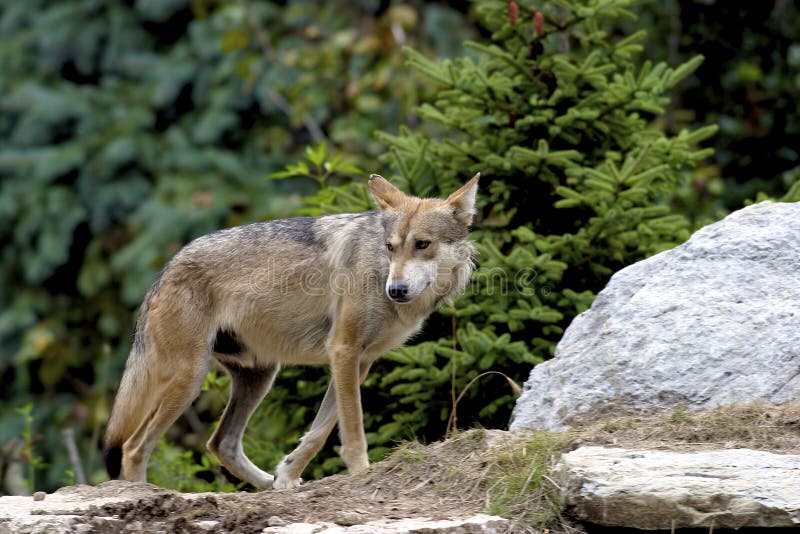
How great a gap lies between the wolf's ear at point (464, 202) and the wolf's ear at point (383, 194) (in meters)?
0.29

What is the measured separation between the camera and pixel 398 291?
211 inches

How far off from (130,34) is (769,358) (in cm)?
865

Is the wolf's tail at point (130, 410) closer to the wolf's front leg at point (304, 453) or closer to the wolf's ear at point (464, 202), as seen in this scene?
the wolf's front leg at point (304, 453)

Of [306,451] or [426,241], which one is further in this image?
[306,451]

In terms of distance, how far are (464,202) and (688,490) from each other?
92.1 inches

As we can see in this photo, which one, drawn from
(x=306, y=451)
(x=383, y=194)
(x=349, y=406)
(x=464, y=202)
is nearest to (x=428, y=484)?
(x=349, y=406)

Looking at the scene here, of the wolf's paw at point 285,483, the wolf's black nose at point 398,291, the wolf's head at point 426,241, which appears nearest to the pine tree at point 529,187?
the wolf's head at point 426,241

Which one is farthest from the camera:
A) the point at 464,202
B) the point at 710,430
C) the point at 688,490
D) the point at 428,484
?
the point at 464,202

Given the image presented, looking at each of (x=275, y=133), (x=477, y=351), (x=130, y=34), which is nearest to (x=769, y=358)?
(x=477, y=351)

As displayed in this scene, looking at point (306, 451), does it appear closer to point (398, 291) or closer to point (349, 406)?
point (349, 406)

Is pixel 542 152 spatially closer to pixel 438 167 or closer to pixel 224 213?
pixel 438 167

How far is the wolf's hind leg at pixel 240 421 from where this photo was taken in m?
6.13

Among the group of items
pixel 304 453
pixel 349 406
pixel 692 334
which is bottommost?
pixel 304 453

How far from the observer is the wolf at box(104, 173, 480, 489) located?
5.67m
